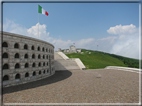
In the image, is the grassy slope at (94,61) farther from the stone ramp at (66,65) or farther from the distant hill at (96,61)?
the stone ramp at (66,65)

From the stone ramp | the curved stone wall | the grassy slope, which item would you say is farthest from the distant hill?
the curved stone wall

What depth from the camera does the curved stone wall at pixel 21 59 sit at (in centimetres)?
1363

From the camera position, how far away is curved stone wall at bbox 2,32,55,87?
13633 mm

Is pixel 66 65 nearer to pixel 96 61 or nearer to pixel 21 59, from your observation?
pixel 96 61

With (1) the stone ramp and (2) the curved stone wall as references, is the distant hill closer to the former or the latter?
(1) the stone ramp

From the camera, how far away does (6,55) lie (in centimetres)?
1380

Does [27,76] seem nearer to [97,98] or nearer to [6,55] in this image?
[6,55]

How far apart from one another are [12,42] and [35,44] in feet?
12.8

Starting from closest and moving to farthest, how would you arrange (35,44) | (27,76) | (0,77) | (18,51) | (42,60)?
(0,77) → (18,51) → (27,76) → (35,44) → (42,60)

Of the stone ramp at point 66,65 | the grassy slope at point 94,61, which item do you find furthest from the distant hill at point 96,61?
the stone ramp at point 66,65

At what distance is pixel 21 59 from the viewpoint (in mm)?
15211

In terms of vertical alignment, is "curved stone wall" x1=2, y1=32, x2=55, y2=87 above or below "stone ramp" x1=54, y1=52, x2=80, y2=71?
above

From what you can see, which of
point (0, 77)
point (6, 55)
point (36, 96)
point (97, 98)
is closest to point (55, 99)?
point (36, 96)

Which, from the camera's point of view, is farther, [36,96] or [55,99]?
[36,96]
